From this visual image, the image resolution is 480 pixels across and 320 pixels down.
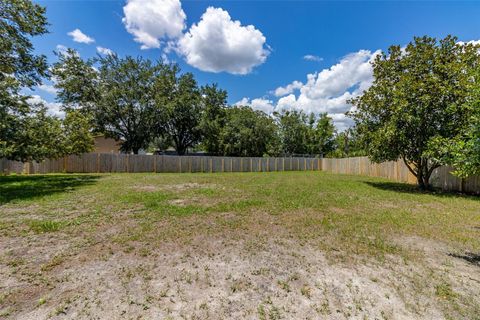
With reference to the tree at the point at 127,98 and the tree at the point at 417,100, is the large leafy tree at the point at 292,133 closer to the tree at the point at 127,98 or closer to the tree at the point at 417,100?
the tree at the point at 127,98

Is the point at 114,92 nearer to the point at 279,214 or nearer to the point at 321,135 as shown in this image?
the point at 279,214

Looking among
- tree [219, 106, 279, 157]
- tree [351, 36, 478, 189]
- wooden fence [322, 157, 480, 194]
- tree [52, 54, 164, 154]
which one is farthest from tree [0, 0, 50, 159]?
wooden fence [322, 157, 480, 194]

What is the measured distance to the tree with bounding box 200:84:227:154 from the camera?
25648 mm

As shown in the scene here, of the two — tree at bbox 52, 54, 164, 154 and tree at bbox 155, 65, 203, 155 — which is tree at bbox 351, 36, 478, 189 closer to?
tree at bbox 155, 65, 203, 155

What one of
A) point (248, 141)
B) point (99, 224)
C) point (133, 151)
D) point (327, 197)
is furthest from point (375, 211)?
point (133, 151)

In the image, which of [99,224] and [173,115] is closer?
[99,224]

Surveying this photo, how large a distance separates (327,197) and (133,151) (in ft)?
71.7

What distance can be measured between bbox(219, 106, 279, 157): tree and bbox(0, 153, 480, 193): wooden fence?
4.16 meters

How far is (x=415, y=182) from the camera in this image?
1227 cm

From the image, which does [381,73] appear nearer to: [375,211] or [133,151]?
[375,211]

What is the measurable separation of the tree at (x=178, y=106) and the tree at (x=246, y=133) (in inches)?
135

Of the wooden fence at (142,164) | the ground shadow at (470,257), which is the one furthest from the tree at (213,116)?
the ground shadow at (470,257)

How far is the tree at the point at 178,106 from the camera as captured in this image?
876 inches

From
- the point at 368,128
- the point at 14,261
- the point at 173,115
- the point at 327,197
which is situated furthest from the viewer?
the point at 173,115
